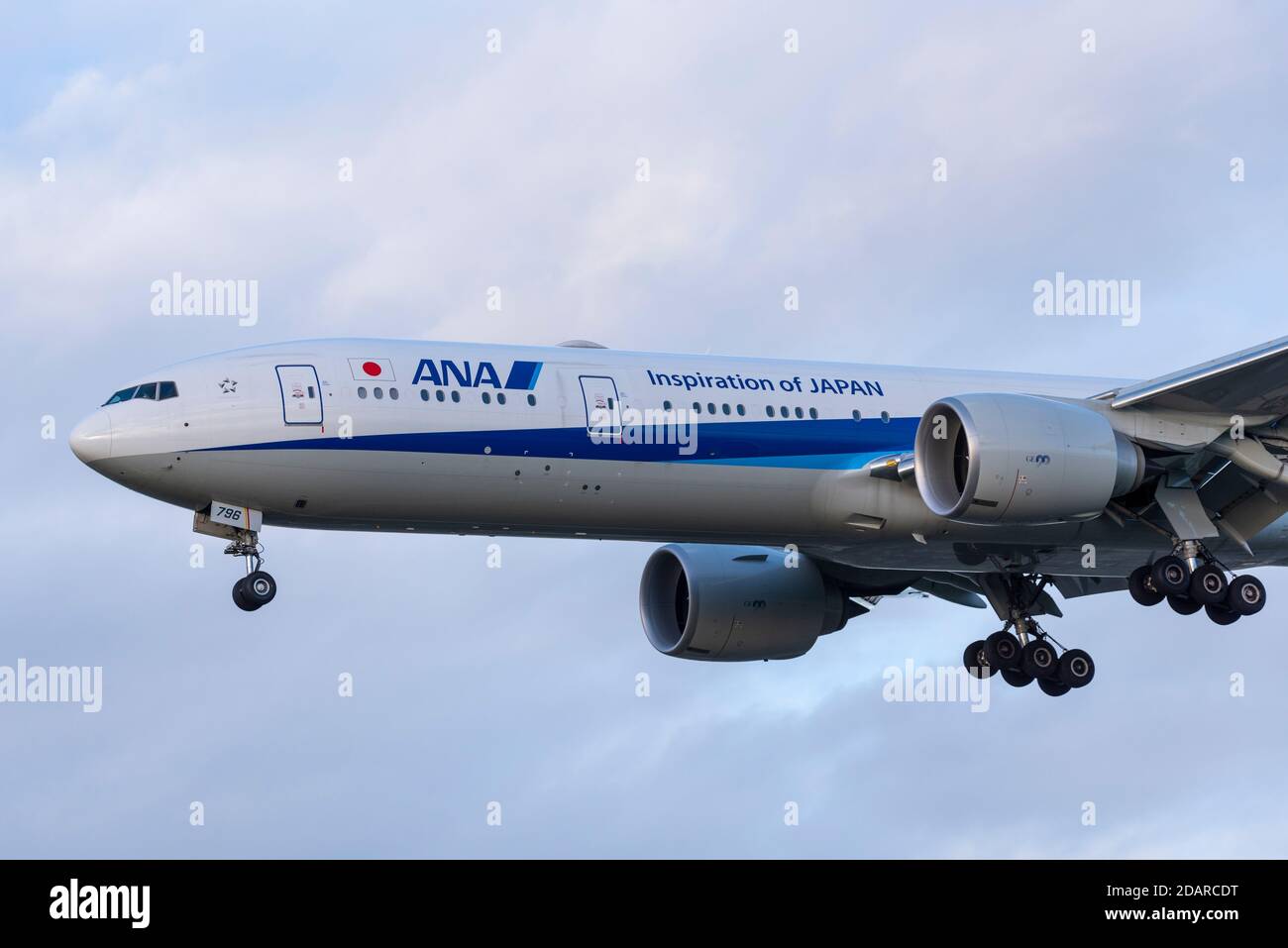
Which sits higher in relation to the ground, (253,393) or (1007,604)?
(253,393)

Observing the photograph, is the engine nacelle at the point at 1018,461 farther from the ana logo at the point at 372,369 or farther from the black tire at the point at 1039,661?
the ana logo at the point at 372,369

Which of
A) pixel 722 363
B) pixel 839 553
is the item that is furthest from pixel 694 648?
pixel 722 363

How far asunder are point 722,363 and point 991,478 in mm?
5113

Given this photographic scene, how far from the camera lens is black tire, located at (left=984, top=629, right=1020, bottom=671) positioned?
3916 cm

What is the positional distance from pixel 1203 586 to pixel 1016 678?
230 inches

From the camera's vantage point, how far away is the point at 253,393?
Answer: 31422 mm

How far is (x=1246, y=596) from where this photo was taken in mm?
34344

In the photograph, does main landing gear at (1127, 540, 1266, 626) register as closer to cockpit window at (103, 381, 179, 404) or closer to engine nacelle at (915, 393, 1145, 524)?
engine nacelle at (915, 393, 1145, 524)

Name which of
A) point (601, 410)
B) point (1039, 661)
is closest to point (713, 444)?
point (601, 410)

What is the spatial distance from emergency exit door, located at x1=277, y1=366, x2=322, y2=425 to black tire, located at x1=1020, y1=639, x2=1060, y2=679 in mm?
14586

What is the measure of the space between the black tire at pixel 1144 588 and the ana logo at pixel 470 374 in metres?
10.5

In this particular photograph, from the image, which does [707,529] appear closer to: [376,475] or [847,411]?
[847,411]

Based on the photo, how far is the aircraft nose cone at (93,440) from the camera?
1206 inches

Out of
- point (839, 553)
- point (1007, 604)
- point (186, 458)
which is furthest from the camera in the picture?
point (1007, 604)
